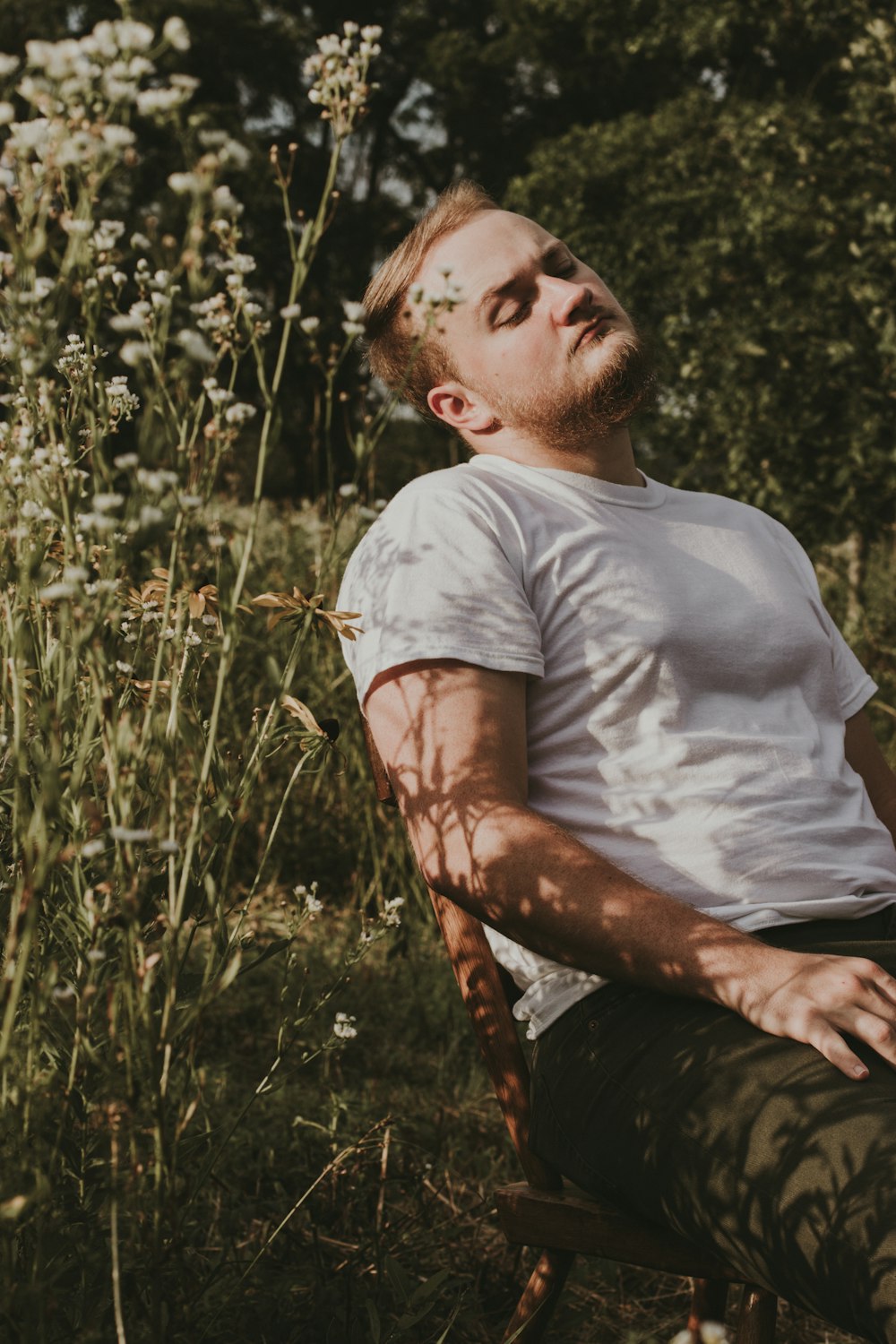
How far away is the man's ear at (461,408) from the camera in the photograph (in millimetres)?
2042

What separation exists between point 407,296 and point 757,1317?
1.54 meters

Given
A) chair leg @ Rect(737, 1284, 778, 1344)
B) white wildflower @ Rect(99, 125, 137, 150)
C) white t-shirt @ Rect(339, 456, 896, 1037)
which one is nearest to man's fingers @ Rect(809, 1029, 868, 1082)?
white t-shirt @ Rect(339, 456, 896, 1037)

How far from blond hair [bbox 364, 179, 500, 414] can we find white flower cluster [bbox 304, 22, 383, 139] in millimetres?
844

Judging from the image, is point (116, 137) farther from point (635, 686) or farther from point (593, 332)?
point (593, 332)

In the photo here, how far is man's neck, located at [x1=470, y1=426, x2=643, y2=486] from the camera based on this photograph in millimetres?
1971

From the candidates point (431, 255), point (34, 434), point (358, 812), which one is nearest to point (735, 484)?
point (358, 812)

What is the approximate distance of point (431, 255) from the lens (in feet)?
6.90

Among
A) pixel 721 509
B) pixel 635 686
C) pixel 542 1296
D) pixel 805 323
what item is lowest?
pixel 542 1296

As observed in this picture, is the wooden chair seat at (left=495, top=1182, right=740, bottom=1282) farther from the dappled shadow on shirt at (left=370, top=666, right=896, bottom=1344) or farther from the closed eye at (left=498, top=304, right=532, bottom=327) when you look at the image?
the closed eye at (left=498, top=304, right=532, bottom=327)

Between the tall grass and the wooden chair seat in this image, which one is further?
the wooden chair seat

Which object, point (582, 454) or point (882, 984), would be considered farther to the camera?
point (582, 454)

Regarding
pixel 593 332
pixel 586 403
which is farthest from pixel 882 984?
pixel 593 332

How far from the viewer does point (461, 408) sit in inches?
82.0

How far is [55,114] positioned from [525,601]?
0.87 m
